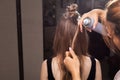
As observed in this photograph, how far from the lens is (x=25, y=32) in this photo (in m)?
1.73

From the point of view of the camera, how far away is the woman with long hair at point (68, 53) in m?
1.66

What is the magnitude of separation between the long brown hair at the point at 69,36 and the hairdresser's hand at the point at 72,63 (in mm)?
26

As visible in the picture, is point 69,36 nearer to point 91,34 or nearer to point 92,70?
point 91,34

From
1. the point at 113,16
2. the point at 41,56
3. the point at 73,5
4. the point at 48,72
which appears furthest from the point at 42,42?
the point at 113,16

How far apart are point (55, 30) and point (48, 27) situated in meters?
0.05

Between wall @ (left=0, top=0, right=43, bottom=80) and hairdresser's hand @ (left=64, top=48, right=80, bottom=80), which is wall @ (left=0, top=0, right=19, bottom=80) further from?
hairdresser's hand @ (left=64, top=48, right=80, bottom=80)

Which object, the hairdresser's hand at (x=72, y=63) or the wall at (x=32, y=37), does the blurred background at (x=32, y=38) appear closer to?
the wall at (x=32, y=37)

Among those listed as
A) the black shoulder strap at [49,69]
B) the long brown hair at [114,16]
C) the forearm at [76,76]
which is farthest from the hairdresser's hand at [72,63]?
the long brown hair at [114,16]

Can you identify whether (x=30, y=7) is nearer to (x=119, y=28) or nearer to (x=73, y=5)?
(x=73, y=5)

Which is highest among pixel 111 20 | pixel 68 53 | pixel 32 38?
pixel 111 20

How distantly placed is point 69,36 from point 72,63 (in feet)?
0.65

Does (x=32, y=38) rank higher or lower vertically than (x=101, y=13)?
lower

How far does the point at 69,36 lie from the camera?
5.50 ft

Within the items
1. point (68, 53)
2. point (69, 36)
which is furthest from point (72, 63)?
point (69, 36)
